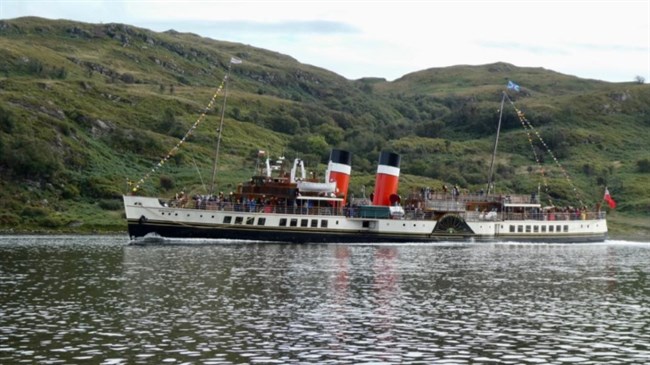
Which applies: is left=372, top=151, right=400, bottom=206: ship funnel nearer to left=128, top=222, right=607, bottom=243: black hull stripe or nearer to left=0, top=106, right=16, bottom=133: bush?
left=128, top=222, right=607, bottom=243: black hull stripe

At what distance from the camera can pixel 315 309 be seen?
148ft

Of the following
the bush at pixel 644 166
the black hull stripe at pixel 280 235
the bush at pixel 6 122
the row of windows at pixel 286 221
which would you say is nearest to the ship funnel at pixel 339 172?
the black hull stripe at pixel 280 235

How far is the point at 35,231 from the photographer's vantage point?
107m

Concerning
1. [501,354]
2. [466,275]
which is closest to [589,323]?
[501,354]

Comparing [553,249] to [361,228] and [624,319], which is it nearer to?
[361,228]

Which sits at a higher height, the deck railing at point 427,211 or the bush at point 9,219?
the deck railing at point 427,211

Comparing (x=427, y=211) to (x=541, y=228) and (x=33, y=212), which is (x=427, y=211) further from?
(x=33, y=212)

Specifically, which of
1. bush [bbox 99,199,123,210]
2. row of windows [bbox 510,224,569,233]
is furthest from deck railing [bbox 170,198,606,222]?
bush [bbox 99,199,123,210]

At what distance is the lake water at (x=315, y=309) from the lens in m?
34.5

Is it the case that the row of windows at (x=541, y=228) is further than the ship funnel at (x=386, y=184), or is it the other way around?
the row of windows at (x=541, y=228)

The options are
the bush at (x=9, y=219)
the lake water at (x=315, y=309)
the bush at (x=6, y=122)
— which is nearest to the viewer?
the lake water at (x=315, y=309)

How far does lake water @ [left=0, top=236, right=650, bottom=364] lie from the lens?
3447cm

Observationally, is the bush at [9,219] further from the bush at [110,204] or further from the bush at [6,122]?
the bush at [6,122]

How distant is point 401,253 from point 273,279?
2650cm
